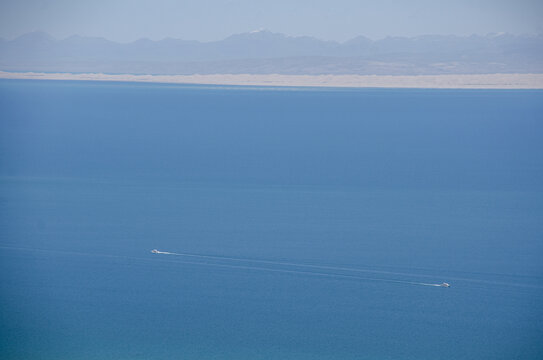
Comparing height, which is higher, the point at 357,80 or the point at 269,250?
the point at 269,250

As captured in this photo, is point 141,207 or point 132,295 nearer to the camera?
point 132,295

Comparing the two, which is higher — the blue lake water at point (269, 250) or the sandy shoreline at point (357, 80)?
the blue lake water at point (269, 250)

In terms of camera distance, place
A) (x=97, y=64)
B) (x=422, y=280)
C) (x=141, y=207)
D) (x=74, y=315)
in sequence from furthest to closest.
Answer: (x=97, y=64) < (x=141, y=207) < (x=422, y=280) < (x=74, y=315)

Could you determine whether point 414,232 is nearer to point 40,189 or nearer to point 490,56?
point 40,189

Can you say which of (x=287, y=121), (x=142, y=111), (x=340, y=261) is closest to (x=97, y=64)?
(x=142, y=111)

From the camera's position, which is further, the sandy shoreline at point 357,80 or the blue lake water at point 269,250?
the sandy shoreline at point 357,80
